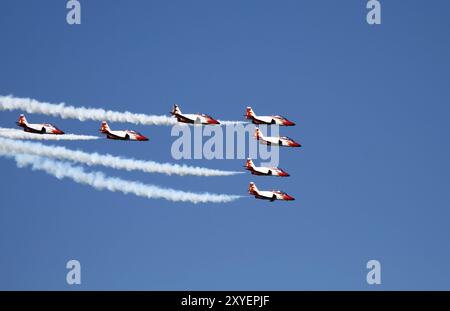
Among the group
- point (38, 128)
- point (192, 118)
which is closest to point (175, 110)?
point (192, 118)

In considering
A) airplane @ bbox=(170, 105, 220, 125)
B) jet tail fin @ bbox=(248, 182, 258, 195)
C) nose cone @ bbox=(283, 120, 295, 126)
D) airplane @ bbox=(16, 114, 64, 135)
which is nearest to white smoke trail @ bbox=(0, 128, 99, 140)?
airplane @ bbox=(16, 114, 64, 135)

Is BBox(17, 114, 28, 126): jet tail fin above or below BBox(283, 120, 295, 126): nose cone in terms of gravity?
below

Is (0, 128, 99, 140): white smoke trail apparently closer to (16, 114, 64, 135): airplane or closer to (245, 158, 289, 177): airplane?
(16, 114, 64, 135): airplane

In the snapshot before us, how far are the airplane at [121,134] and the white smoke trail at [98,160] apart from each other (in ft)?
6.37

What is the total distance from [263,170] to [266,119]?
14.2 feet

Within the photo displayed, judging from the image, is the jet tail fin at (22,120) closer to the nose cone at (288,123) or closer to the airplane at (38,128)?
the airplane at (38,128)

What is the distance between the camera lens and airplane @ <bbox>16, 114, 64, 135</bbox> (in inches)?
6398

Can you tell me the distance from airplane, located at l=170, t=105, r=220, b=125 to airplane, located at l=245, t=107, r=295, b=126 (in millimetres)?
4577

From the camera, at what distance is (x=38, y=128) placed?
163125 millimetres

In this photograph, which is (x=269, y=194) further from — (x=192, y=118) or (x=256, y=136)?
(x=192, y=118)

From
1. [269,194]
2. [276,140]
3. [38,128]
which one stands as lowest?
[269,194]

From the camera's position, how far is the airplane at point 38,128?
16250 cm
